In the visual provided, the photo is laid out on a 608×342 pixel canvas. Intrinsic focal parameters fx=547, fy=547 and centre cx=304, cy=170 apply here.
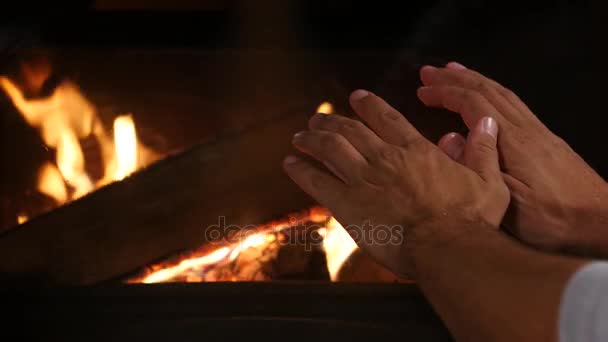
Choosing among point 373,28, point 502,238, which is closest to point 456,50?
point 373,28

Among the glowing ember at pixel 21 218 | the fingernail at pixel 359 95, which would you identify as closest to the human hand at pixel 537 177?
the fingernail at pixel 359 95

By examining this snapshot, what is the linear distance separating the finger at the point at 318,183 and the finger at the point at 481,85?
25cm

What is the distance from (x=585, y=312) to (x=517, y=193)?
29 centimetres

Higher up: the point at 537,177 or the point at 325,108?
the point at 325,108

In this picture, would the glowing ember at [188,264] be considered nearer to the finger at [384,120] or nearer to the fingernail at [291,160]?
the fingernail at [291,160]

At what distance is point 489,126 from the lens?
706 mm

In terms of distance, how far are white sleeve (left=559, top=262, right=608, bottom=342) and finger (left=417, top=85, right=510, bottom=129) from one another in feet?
1.11

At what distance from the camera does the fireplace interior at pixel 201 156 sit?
64 centimetres

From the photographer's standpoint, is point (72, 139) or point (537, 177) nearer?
point (537, 177)

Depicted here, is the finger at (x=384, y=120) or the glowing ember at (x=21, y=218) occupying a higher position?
the glowing ember at (x=21, y=218)

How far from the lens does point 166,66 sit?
2.93 feet

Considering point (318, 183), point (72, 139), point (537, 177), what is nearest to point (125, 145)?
point (72, 139)

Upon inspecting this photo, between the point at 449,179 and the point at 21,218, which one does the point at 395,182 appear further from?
the point at 21,218

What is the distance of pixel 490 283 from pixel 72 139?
0.64 m
